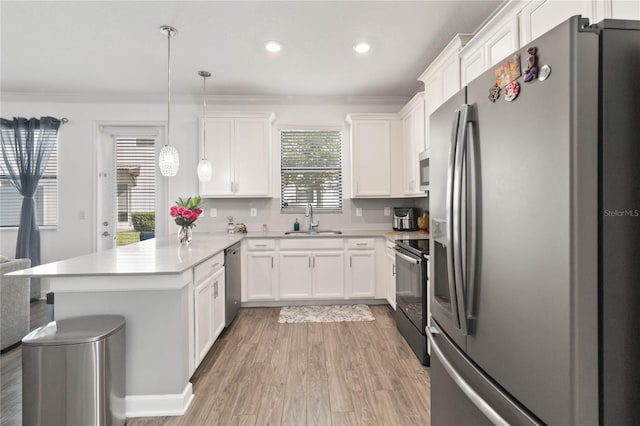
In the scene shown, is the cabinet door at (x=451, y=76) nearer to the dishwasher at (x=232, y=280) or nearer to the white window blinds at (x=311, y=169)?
the white window blinds at (x=311, y=169)

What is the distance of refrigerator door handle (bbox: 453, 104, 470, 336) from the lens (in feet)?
3.47

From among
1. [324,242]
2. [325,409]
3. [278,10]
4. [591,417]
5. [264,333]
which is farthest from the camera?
[324,242]

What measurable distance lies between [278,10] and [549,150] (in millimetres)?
2364

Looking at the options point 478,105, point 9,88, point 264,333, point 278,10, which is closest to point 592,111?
point 478,105

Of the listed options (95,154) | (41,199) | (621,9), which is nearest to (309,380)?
(621,9)

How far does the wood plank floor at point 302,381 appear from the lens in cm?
187

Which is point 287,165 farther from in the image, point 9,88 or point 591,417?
point 591,417

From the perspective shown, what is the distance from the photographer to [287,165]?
4461 mm

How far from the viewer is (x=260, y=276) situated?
3.83 m

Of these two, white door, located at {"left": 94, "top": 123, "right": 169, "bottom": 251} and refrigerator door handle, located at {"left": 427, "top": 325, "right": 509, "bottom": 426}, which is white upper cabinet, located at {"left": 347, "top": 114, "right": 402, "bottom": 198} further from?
refrigerator door handle, located at {"left": 427, "top": 325, "right": 509, "bottom": 426}

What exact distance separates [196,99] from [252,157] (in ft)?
3.98

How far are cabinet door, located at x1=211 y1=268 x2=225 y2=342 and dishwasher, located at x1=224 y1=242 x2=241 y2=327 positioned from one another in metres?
0.12

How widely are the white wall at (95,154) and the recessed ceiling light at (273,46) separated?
4.47 feet

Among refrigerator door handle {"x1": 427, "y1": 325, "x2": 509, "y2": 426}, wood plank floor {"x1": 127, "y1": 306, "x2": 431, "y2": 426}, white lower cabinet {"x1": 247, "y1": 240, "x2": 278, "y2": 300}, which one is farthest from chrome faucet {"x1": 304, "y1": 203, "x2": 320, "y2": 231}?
refrigerator door handle {"x1": 427, "y1": 325, "x2": 509, "y2": 426}
